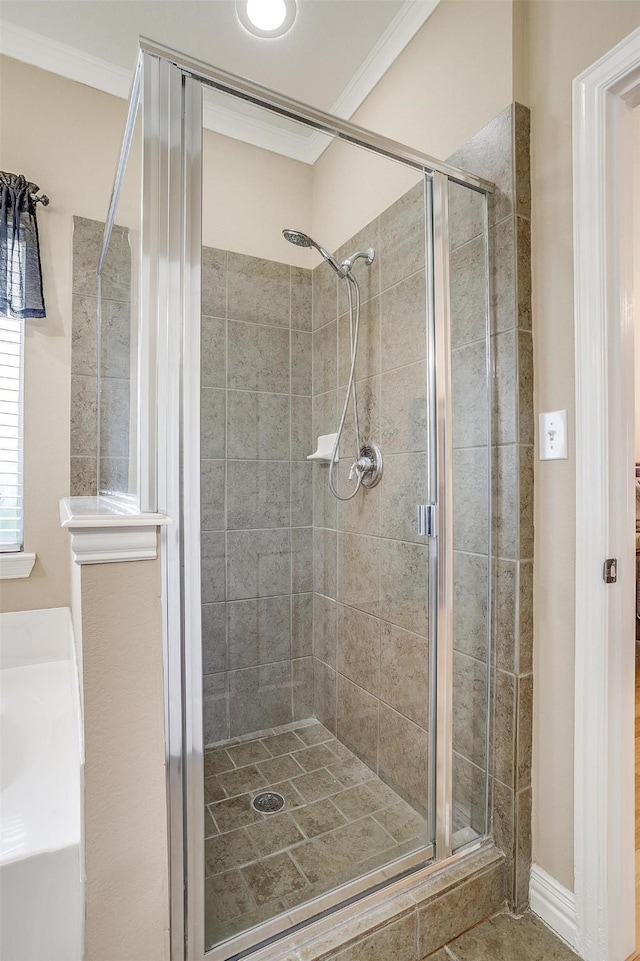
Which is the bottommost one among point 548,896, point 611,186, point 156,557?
point 548,896

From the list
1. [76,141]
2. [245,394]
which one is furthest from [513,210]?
[76,141]

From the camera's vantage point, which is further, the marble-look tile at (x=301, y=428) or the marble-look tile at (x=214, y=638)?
the marble-look tile at (x=301, y=428)

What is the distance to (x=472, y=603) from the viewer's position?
134 cm

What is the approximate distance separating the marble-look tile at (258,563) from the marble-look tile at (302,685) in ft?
0.40

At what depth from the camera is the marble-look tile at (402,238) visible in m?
1.37

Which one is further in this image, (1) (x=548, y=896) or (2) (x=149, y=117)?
(1) (x=548, y=896)

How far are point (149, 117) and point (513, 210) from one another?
2.96 feet

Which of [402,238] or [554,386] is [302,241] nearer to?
[402,238]

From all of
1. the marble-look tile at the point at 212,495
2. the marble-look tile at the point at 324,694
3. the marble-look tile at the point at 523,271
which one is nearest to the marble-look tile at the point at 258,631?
the marble-look tile at the point at 324,694

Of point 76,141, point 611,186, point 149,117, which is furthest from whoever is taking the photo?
point 76,141

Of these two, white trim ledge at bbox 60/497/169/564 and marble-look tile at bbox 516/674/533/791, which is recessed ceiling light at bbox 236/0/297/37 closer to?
white trim ledge at bbox 60/497/169/564

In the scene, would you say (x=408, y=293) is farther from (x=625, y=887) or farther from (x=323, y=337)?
(x=625, y=887)

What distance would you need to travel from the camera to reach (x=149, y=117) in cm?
97

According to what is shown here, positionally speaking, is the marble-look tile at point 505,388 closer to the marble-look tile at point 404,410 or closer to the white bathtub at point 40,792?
the marble-look tile at point 404,410
